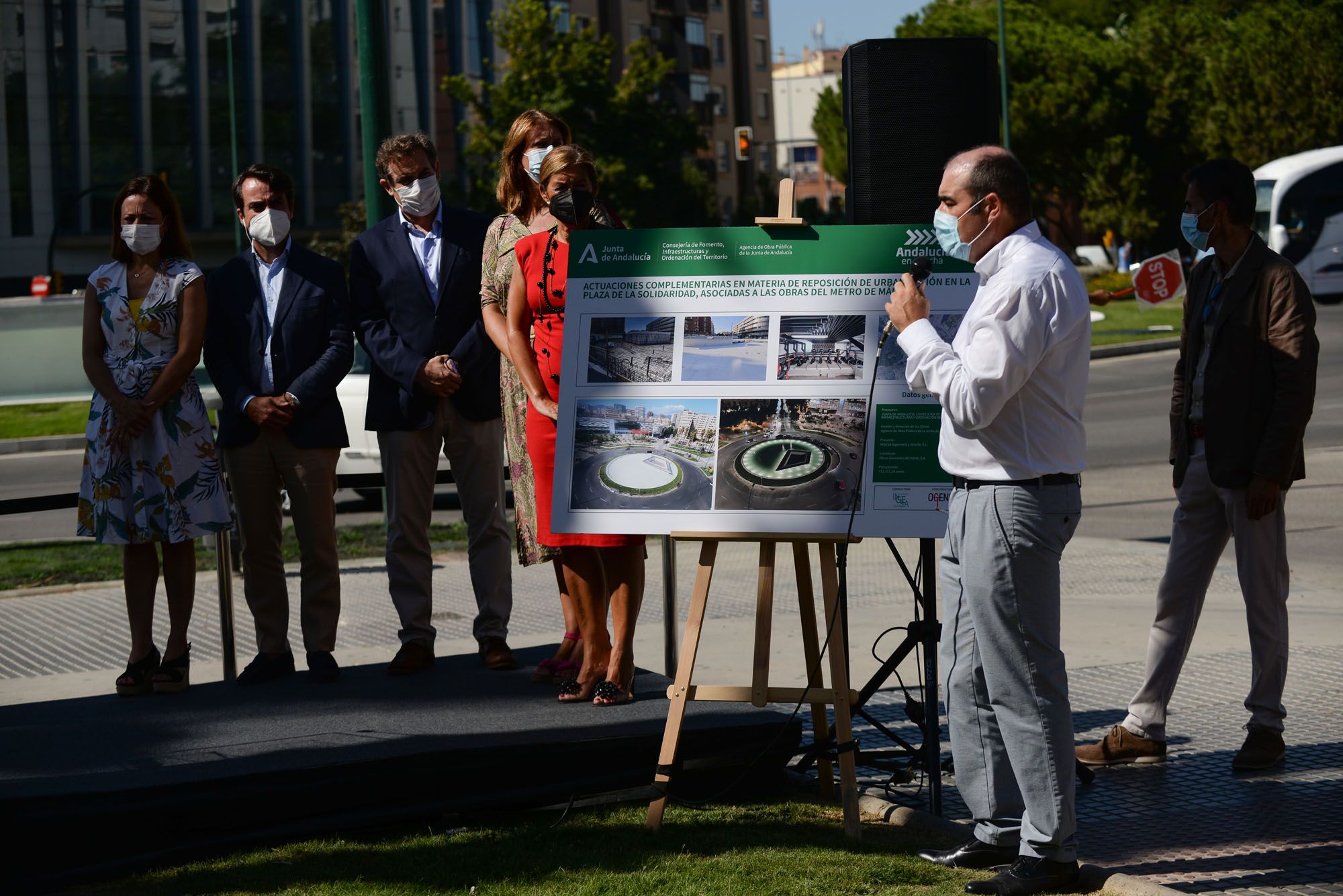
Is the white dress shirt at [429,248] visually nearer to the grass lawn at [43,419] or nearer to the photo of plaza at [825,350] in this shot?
the photo of plaza at [825,350]

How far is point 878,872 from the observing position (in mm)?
4305

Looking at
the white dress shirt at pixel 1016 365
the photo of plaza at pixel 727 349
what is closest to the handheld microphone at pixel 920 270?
the white dress shirt at pixel 1016 365

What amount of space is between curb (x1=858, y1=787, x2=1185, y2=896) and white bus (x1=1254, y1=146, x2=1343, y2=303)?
34258 millimetres

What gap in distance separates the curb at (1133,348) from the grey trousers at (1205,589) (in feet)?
77.5

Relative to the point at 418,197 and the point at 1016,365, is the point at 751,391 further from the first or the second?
the point at 418,197

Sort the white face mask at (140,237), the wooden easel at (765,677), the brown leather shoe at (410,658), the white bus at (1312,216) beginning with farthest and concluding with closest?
the white bus at (1312,216) < the brown leather shoe at (410,658) < the white face mask at (140,237) < the wooden easel at (765,677)

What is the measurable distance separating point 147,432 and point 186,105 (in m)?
56.8

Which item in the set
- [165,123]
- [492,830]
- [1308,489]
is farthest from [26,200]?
[492,830]

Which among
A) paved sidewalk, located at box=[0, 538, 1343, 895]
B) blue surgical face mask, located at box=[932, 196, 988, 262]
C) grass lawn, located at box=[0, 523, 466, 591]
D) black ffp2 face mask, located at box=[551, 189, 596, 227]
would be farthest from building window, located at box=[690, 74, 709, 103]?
blue surgical face mask, located at box=[932, 196, 988, 262]

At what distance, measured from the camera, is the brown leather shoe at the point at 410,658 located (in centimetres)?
608

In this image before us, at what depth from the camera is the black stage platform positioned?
444 cm

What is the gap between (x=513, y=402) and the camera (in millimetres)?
5879

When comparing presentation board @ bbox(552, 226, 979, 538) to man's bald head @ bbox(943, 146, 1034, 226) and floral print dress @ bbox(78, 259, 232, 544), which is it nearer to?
man's bald head @ bbox(943, 146, 1034, 226)

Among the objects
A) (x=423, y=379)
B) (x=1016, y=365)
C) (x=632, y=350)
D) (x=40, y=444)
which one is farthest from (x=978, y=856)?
(x=40, y=444)
